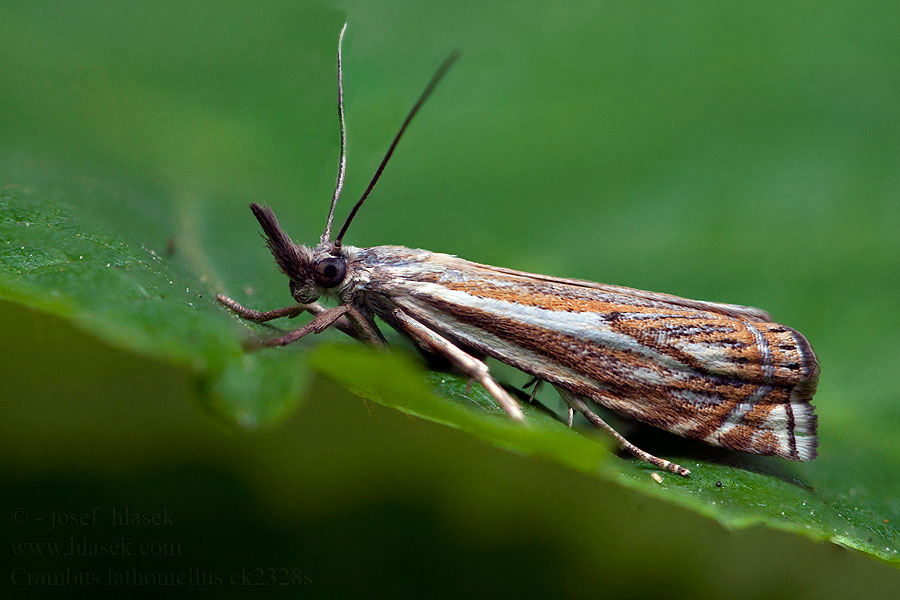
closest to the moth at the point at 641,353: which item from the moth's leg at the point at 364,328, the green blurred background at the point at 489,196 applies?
the moth's leg at the point at 364,328

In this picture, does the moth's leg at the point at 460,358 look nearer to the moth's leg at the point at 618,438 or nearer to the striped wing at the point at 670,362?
the striped wing at the point at 670,362

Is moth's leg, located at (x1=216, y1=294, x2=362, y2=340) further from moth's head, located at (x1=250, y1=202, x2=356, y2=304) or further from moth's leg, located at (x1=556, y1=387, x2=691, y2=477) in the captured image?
moth's leg, located at (x1=556, y1=387, x2=691, y2=477)

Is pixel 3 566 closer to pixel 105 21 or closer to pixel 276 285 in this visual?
pixel 276 285

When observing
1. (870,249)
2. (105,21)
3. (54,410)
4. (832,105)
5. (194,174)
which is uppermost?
(105,21)

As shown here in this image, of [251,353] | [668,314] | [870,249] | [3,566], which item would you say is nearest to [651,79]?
[870,249]

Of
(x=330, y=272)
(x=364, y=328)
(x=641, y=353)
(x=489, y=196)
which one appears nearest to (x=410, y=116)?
(x=330, y=272)

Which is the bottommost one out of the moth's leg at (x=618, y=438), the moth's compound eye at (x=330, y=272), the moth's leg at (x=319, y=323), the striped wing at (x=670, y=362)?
the moth's leg at (x=618, y=438)
